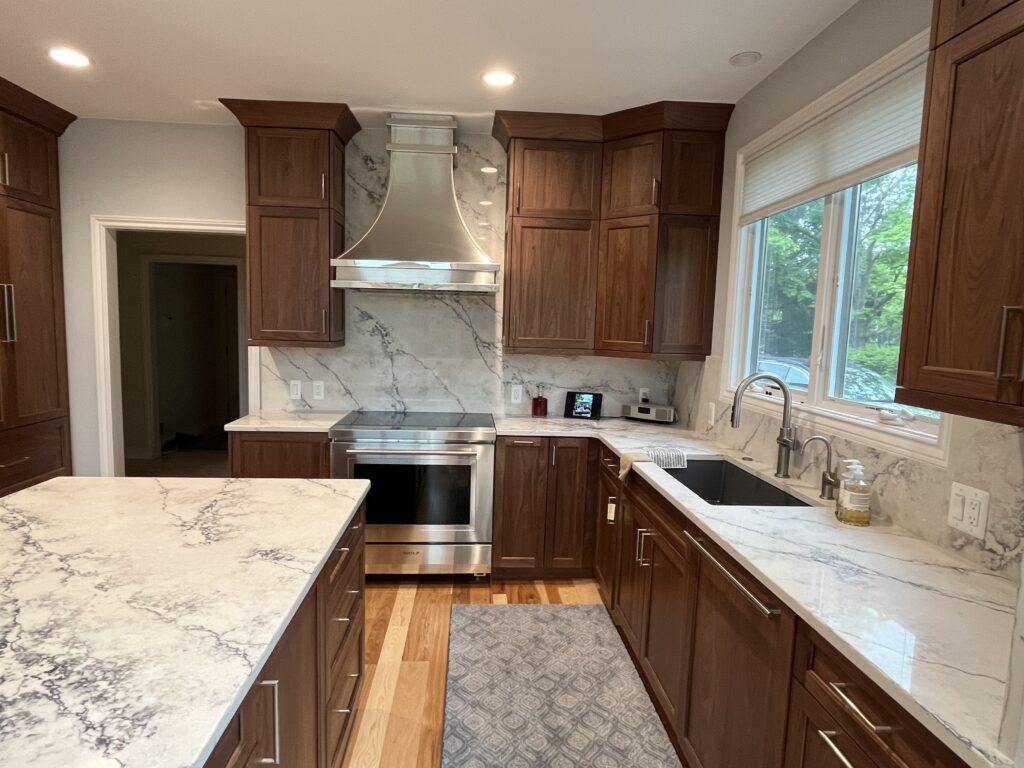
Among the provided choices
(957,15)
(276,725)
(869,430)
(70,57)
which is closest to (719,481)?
(869,430)

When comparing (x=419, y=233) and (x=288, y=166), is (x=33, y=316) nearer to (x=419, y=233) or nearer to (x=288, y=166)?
(x=288, y=166)

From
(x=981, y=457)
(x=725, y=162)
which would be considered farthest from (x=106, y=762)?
(x=725, y=162)

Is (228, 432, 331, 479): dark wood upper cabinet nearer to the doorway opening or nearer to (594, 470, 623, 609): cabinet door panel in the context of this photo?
(594, 470, 623, 609): cabinet door panel

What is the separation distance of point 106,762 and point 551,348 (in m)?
2.76

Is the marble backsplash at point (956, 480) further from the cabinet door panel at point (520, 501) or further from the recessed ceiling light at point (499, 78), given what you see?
the recessed ceiling light at point (499, 78)

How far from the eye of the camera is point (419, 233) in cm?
309

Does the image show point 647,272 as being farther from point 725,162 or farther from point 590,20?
point 590,20

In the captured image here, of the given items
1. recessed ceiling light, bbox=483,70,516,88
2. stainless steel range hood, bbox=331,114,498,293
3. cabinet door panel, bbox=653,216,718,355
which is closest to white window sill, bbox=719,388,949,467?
cabinet door panel, bbox=653,216,718,355

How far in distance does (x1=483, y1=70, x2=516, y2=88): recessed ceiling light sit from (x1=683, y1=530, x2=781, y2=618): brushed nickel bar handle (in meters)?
2.16

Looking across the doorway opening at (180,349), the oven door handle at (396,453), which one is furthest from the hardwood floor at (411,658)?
the doorway opening at (180,349)

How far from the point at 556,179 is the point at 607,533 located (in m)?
1.98

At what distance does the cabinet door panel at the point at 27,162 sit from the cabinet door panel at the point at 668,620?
12.0 feet

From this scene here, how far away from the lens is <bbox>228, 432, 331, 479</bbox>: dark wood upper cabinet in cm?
294

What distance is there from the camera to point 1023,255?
0.99 metres
